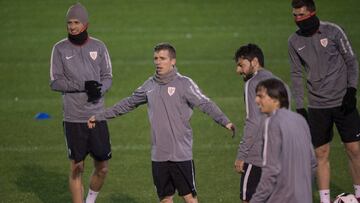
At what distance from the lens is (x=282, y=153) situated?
7973 millimetres

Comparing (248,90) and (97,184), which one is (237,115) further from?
(248,90)

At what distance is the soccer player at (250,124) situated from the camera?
9703 millimetres

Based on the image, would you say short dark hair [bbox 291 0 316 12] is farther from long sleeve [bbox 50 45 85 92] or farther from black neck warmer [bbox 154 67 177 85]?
long sleeve [bbox 50 45 85 92]

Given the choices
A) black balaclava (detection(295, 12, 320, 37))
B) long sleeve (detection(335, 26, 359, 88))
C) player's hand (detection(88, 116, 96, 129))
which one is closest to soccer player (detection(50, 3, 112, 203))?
player's hand (detection(88, 116, 96, 129))

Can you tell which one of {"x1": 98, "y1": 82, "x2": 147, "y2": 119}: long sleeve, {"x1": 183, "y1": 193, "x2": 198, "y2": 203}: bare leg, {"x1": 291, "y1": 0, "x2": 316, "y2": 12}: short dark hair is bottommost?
{"x1": 183, "y1": 193, "x2": 198, "y2": 203}: bare leg

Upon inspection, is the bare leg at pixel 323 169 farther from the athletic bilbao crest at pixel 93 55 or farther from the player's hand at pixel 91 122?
the athletic bilbao crest at pixel 93 55

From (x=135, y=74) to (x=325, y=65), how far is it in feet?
33.7

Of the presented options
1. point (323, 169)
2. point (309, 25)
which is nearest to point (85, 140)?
point (323, 169)

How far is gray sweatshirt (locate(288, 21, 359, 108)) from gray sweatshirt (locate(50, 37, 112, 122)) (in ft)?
7.77

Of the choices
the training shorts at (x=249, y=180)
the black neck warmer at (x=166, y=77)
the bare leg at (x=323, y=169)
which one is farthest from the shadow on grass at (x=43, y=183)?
the training shorts at (x=249, y=180)

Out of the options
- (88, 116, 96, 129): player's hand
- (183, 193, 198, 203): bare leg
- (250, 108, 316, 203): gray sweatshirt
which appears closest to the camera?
(250, 108, 316, 203): gray sweatshirt

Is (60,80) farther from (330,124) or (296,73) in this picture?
(330,124)

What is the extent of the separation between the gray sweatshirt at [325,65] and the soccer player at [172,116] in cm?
169

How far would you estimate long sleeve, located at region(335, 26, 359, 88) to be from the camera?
11.4 meters
